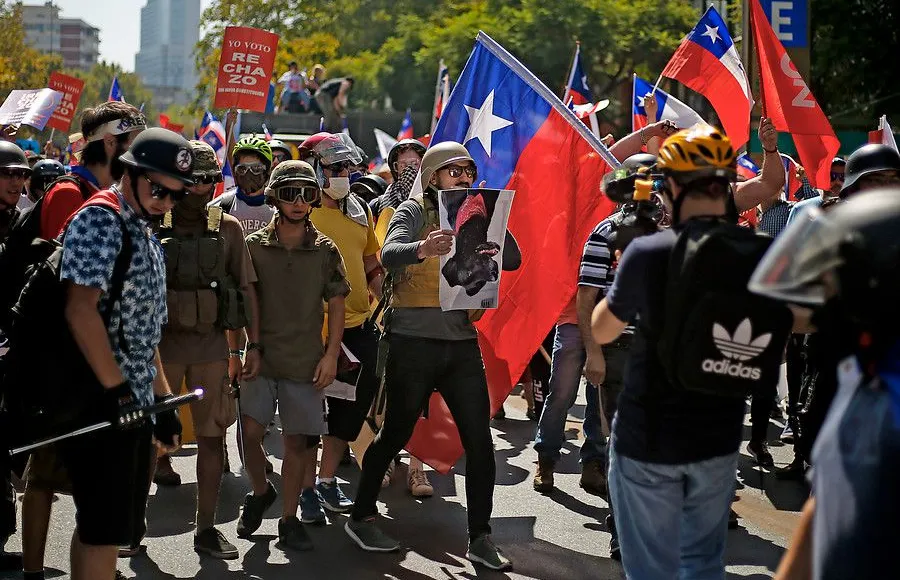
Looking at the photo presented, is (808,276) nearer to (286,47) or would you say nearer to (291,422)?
(291,422)

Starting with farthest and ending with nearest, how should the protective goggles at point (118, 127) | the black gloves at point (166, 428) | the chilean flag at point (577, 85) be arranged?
the chilean flag at point (577, 85), the protective goggles at point (118, 127), the black gloves at point (166, 428)

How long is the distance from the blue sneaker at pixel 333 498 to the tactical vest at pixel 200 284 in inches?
55.5

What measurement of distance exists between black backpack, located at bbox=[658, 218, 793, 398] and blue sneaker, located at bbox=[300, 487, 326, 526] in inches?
135

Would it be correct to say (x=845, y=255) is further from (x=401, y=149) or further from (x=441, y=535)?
(x=401, y=149)

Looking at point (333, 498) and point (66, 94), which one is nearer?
point (333, 498)

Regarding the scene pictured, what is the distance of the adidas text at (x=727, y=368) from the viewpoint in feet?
12.2

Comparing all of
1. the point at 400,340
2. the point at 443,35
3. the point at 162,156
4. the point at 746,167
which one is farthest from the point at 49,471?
the point at 443,35

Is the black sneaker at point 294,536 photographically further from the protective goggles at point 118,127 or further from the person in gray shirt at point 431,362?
the protective goggles at point 118,127

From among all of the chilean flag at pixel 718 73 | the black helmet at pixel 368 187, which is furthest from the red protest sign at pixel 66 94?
the chilean flag at pixel 718 73

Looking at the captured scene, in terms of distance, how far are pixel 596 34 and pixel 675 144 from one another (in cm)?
3456

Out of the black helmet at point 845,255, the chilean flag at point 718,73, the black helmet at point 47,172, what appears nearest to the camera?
the black helmet at point 845,255

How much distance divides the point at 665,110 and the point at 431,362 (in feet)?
14.5

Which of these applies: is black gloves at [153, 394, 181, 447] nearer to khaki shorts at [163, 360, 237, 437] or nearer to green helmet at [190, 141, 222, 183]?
khaki shorts at [163, 360, 237, 437]

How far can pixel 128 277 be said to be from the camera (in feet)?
14.8
